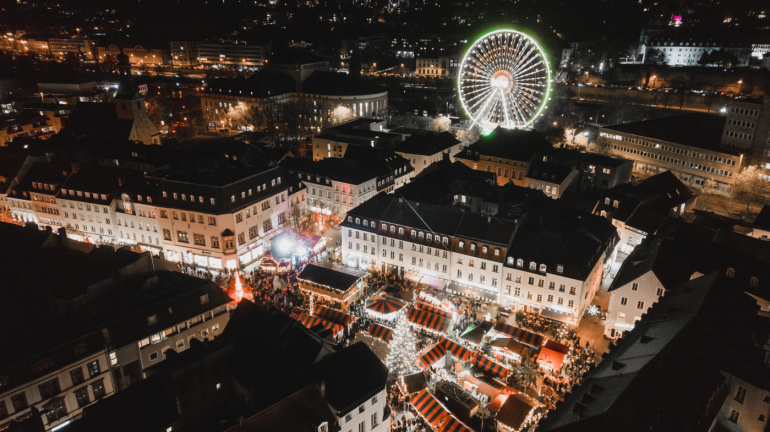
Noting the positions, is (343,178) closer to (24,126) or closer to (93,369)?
(93,369)

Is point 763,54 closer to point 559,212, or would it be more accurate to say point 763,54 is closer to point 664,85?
point 664,85

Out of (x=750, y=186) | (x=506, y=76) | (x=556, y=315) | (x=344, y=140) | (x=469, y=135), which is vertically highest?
(x=506, y=76)

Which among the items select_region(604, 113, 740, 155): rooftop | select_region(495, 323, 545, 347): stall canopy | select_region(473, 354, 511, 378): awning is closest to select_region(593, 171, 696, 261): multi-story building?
select_region(604, 113, 740, 155): rooftop

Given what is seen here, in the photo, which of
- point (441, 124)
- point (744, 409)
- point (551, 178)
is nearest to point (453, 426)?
point (744, 409)

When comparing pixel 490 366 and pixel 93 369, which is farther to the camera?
pixel 490 366

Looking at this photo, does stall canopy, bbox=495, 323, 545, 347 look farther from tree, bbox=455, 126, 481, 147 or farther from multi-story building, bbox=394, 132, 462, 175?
tree, bbox=455, 126, 481, 147

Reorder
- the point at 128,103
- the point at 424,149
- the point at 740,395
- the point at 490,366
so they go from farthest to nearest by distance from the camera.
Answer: the point at 128,103, the point at 424,149, the point at 490,366, the point at 740,395

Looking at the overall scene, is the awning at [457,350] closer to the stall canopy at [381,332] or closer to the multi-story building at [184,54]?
the stall canopy at [381,332]

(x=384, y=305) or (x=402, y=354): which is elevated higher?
(x=384, y=305)
